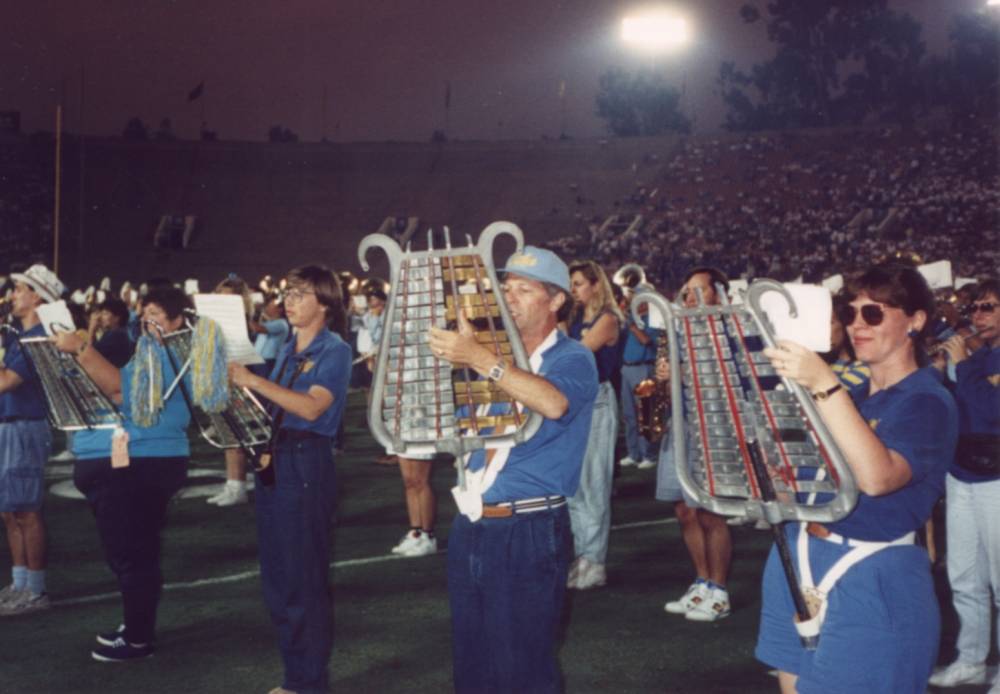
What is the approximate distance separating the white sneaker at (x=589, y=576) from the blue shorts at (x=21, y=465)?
303cm

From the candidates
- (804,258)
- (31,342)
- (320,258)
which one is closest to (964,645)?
(31,342)

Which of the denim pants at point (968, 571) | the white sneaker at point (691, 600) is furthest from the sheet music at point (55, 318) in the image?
the denim pants at point (968, 571)

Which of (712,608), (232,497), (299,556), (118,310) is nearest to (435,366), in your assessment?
(299,556)

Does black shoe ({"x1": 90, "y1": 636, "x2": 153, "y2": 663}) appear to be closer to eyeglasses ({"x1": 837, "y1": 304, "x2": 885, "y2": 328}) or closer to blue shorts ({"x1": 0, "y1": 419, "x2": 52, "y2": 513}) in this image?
blue shorts ({"x1": 0, "y1": 419, "x2": 52, "y2": 513})

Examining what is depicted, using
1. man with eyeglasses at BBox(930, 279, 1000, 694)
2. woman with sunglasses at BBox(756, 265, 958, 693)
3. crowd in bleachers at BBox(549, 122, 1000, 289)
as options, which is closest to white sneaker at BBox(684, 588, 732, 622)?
man with eyeglasses at BBox(930, 279, 1000, 694)

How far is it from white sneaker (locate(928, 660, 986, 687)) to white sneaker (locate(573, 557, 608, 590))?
2.19 m

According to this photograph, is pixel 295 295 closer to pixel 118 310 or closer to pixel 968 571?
pixel 968 571

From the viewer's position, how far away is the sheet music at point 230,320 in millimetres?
4578

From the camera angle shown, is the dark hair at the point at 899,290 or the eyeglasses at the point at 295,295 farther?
the eyeglasses at the point at 295,295

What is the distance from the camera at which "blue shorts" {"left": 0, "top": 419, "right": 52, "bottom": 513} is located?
659 centimetres

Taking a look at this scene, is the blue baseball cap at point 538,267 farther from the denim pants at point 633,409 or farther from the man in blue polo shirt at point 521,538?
the denim pants at point 633,409

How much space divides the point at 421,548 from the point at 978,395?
3872 millimetres

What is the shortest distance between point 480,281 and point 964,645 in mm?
3497

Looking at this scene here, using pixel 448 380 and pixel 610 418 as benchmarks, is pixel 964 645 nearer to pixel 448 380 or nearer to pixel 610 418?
pixel 610 418
